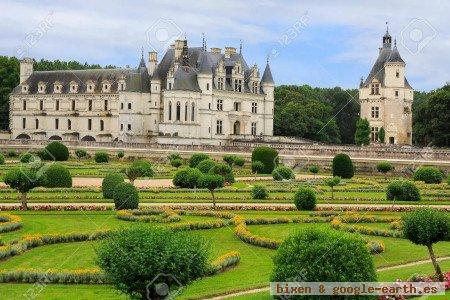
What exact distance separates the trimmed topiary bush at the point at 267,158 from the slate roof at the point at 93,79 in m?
29.6

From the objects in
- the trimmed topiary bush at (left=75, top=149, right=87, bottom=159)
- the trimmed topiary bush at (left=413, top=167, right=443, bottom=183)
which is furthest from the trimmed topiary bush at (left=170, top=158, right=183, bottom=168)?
the trimmed topiary bush at (left=413, top=167, right=443, bottom=183)

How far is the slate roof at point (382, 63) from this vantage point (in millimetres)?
79875

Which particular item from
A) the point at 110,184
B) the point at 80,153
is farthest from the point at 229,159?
the point at 110,184

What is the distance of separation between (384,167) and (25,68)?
168 ft

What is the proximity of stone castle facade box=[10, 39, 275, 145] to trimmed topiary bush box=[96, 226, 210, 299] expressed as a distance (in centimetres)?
5773

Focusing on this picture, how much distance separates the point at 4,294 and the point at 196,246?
14.7 ft

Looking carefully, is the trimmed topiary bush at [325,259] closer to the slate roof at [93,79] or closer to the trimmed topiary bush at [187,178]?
the trimmed topiary bush at [187,178]

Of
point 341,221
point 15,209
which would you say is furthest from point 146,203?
point 341,221

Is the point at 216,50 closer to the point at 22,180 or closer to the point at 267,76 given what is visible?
the point at 267,76

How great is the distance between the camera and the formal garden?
44.4 ft

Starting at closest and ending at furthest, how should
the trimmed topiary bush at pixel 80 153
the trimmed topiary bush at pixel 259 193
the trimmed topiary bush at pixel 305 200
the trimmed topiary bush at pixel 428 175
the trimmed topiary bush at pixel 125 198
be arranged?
the trimmed topiary bush at pixel 125 198, the trimmed topiary bush at pixel 305 200, the trimmed topiary bush at pixel 259 193, the trimmed topiary bush at pixel 428 175, the trimmed topiary bush at pixel 80 153

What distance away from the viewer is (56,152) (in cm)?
5978

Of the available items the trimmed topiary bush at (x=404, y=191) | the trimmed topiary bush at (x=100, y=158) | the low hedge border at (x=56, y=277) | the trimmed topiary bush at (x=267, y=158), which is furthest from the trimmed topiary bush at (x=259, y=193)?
the trimmed topiary bush at (x=100, y=158)

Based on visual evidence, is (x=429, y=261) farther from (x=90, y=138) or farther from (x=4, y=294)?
(x=90, y=138)
